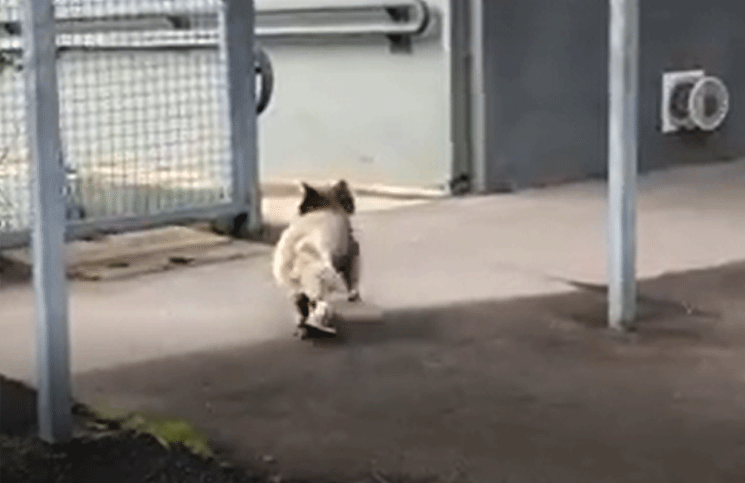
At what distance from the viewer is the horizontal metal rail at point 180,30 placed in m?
7.45

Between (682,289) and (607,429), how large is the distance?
1.68 m

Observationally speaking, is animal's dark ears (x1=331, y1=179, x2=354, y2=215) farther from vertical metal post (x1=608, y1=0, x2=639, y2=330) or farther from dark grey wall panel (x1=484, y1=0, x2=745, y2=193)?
dark grey wall panel (x1=484, y1=0, x2=745, y2=193)

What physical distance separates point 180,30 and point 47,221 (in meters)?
4.38

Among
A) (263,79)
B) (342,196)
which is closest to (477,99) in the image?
(263,79)

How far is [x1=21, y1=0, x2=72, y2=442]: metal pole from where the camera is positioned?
3617 mm

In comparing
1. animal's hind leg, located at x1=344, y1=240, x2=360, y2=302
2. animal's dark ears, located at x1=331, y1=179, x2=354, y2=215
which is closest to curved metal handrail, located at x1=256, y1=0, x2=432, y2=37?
animal's dark ears, located at x1=331, y1=179, x2=354, y2=215

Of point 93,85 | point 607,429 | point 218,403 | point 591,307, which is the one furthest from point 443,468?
point 93,85

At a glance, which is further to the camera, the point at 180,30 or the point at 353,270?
the point at 180,30

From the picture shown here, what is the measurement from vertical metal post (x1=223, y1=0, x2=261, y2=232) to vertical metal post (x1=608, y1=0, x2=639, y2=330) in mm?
2028

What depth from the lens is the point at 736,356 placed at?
14.5 feet

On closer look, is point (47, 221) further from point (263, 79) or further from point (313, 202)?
point (263, 79)

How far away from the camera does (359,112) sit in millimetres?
7887

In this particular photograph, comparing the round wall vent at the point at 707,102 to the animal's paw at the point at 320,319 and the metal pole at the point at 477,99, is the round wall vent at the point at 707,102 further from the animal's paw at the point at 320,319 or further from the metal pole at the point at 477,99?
the animal's paw at the point at 320,319

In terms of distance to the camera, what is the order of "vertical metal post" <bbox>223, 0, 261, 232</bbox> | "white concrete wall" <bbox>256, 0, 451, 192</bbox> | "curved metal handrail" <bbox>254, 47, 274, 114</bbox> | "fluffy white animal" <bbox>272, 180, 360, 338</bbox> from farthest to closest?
"white concrete wall" <bbox>256, 0, 451, 192</bbox> < "curved metal handrail" <bbox>254, 47, 274, 114</bbox> < "vertical metal post" <bbox>223, 0, 261, 232</bbox> < "fluffy white animal" <bbox>272, 180, 360, 338</bbox>
